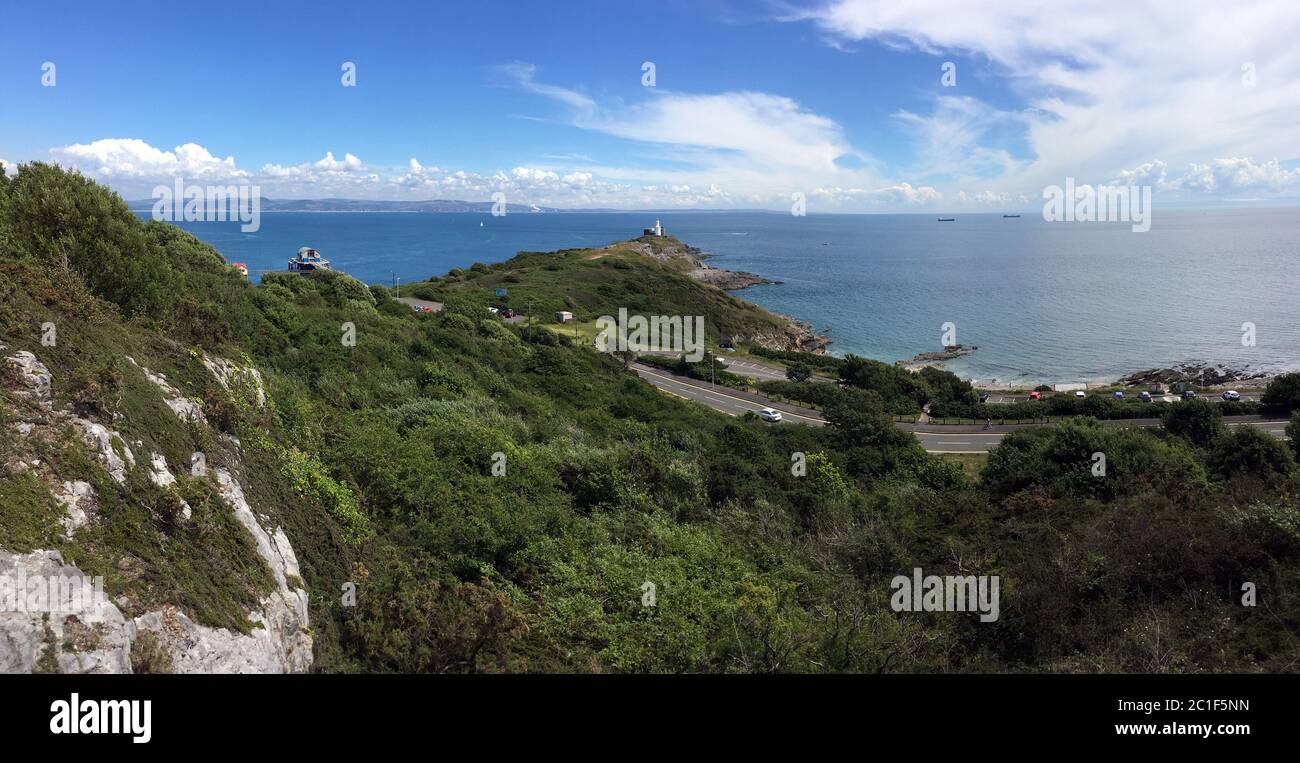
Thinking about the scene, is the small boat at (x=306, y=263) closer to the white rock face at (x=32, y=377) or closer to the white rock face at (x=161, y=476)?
the white rock face at (x=32, y=377)

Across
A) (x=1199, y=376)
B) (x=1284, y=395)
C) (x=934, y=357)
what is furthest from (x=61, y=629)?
(x=1199, y=376)

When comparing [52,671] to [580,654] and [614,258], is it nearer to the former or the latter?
[580,654]

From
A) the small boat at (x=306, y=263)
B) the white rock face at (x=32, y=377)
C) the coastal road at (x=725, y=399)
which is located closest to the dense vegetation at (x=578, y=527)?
the white rock face at (x=32, y=377)

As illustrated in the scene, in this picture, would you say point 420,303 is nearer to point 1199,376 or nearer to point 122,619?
point 122,619

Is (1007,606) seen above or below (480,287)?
below

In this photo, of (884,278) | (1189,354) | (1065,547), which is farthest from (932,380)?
(884,278)
